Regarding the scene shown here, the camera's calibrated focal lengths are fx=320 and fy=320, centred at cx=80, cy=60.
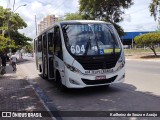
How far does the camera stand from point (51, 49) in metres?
13.7

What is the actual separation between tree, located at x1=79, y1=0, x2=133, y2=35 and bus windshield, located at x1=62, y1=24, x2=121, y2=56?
36.1 metres

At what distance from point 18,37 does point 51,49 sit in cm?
5098

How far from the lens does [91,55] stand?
11.1 meters

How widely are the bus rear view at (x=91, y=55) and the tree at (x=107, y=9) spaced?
36.2 metres

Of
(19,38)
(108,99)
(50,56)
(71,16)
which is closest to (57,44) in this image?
(50,56)

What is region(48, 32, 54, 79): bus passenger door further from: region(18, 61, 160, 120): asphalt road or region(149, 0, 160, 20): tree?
region(149, 0, 160, 20): tree

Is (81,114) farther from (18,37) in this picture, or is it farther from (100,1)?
(18,37)

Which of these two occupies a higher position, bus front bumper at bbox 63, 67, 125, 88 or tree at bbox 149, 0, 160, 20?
tree at bbox 149, 0, 160, 20

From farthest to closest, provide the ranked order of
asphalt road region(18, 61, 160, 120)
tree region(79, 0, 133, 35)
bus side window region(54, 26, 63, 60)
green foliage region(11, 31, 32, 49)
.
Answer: green foliage region(11, 31, 32, 49)
tree region(79, 0, 133, 35)
bus side window region(54, 26, 63, 60)
asphalt road region(18, 61, 160, 120)

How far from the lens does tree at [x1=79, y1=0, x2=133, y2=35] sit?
4772 centimetres

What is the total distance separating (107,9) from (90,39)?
124 feet

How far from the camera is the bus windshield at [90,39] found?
443 inches

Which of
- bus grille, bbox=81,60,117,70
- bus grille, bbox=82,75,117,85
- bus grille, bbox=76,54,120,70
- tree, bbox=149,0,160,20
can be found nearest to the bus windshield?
bus grille, bbox=76,54,120,70

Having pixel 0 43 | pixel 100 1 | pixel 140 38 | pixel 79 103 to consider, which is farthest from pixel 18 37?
pixel 79 103
